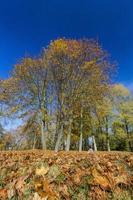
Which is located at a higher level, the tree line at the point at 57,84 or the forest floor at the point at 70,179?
the tree line at the point at 57,84

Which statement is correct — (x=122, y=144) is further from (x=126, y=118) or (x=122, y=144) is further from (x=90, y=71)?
(x=90, y=71)

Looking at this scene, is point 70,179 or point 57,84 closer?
point 70,179

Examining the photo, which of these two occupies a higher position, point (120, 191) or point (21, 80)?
point (21, 80)

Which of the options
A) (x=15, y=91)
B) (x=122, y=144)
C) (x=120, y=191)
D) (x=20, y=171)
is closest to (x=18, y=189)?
(x=20, y=171)

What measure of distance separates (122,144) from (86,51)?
25424mm

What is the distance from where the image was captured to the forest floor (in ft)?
14.7

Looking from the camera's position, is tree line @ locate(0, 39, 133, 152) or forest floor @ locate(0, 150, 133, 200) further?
tree line @ locate(0, 39, 133, 152)

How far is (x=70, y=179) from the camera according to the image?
467 centimetres

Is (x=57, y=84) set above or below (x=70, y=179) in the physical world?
above

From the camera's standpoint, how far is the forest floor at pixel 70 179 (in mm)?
4473

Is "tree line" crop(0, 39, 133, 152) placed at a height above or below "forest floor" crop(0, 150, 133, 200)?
above

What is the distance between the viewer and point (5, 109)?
2289 cm

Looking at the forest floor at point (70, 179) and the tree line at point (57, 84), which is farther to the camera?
the tree line at point (57, 84)

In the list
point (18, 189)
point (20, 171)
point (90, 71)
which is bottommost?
point (18, 189)
